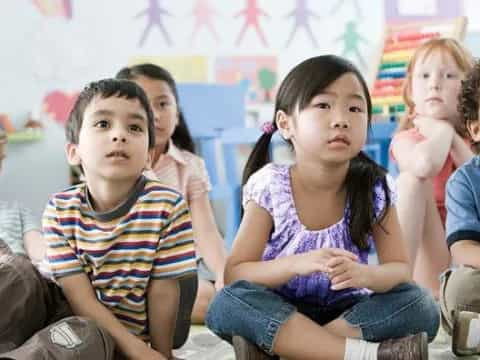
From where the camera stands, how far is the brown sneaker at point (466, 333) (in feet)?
3.82

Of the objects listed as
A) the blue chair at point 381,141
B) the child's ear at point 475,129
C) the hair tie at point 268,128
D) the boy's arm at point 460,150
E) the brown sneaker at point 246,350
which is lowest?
the brown sneaker at point 246,350

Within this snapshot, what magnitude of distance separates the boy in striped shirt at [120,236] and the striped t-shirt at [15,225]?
704 mm

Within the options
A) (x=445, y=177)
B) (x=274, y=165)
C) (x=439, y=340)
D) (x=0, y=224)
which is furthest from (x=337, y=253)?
(x=0, y=224)

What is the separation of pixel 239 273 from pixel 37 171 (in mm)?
1513

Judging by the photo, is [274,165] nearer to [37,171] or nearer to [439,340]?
[439,340]

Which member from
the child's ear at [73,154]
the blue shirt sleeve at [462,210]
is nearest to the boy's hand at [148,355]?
the child's ear at [73,154]

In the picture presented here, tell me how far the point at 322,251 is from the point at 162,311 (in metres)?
0.27

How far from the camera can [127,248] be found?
109 centimetres

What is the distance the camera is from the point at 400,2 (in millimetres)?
2875

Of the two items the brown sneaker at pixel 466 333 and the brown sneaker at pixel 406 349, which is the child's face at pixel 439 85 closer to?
the brown sneaker at pixel 466 333

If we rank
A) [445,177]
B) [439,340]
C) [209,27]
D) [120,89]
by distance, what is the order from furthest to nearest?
[209,27] → [445,177] → [439,340] → [120,89]

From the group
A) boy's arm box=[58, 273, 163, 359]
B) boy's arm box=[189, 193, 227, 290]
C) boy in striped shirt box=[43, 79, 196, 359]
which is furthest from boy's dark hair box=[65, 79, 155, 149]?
boy's arm box=[189, 193, 227, 290]

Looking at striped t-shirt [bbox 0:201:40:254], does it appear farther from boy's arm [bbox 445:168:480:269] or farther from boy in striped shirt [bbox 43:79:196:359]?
boy's arm [bbox 445:168:480:269]

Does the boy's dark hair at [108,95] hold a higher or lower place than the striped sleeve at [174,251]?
higher
